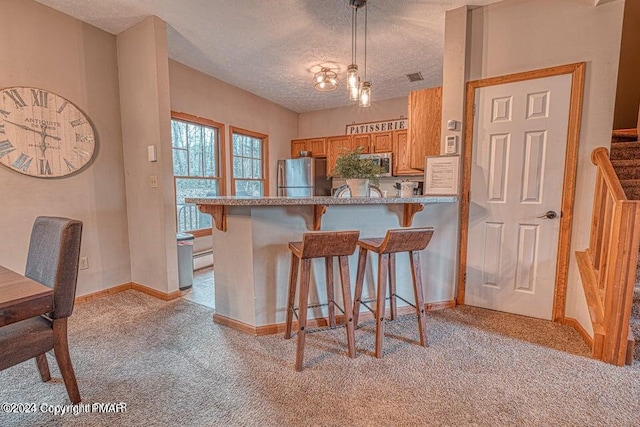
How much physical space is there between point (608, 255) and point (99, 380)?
10.2 ft

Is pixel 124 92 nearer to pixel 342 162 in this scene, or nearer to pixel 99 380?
pixel 342 162

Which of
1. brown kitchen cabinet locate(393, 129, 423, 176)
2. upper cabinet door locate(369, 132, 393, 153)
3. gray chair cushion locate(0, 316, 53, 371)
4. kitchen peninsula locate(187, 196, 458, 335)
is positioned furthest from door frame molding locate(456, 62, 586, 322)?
gray chair cushion locate(0, 316, 53, 371)

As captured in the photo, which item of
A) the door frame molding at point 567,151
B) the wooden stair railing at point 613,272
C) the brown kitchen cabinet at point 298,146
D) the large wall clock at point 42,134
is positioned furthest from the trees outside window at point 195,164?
the wooden stair railing at point 613,272

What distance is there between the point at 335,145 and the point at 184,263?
3338 mm

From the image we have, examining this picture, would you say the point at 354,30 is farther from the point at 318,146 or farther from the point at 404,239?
the point at 318,146

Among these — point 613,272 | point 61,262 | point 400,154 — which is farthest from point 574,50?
point 61,262

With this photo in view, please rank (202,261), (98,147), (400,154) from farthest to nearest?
(400,154), (202,261), (98,147)

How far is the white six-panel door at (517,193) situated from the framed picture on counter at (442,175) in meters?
0.19

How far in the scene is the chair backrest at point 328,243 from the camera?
1.65 metres

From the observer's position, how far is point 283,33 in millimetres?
2896

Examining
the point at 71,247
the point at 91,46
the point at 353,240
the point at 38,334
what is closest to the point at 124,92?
the point at 91,46

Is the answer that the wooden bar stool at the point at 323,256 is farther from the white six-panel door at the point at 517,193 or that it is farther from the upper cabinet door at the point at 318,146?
the upper cabinet door at the point at 318,146

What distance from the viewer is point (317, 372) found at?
67.1 inches

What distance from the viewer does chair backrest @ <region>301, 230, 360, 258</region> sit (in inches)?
64.9
